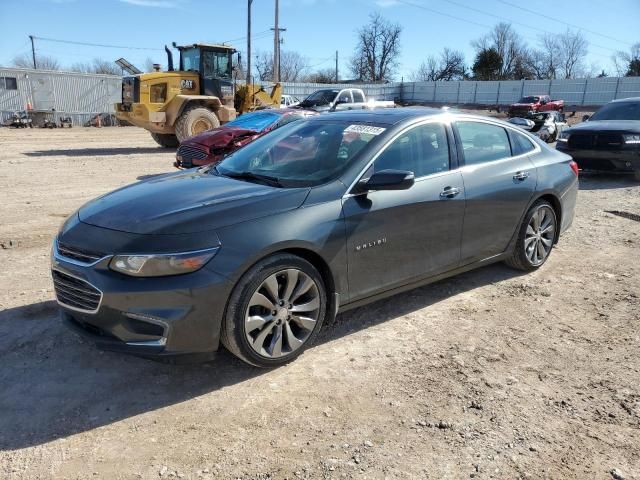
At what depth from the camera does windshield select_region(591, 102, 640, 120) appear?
11.4 metres

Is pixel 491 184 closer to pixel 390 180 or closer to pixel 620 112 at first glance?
pixel 390 180

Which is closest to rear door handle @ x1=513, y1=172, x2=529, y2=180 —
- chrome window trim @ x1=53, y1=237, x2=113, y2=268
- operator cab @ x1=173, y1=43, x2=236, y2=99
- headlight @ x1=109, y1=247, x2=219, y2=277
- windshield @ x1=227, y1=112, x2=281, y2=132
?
headlight @ x1=109, y1=247, x2=219, y2=277

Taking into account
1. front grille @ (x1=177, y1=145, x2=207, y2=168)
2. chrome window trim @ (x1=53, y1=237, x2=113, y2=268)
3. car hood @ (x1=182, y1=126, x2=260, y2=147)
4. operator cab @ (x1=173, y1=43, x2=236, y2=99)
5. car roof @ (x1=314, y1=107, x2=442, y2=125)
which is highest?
operator cab @ (x1=173, y1=43, x2=236, y2=99)

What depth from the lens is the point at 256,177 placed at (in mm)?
3928

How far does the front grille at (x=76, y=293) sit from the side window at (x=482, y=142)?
121 inches

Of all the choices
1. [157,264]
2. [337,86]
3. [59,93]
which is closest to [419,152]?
[157,264]

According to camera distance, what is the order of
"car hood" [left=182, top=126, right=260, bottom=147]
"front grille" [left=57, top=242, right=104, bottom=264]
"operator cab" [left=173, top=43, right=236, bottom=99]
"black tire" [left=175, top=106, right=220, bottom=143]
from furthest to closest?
"operator cab" [left=173, top=43, right=236, bottom=99] → "black tire" [left=175, top=106, right=220, bottom=143] → "car hood" [left=182, top=126, right=260, bottom=147] → "front grille" [left=57, top=242, right=104, bottom=264]

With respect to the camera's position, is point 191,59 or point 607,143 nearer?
point 607,143

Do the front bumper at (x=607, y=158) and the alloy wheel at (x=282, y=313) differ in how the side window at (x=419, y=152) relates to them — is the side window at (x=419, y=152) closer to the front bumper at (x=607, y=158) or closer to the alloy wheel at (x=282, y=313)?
the alloy wheel at (x=282, y=313)

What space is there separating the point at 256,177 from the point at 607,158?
8.85 metres

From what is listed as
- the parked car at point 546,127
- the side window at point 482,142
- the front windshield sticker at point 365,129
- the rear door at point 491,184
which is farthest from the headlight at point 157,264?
the parked car at point 546,127

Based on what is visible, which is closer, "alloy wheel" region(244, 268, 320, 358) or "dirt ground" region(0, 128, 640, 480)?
A: "dirt ground" region(0, 128, 640, 480)

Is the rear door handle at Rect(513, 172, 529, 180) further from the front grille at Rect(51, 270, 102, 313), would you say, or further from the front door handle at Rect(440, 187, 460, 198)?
the front grille at Rect(51, 270, 102, 313)

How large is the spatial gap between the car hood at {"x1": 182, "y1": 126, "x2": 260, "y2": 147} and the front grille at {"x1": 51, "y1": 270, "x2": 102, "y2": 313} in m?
7.37
